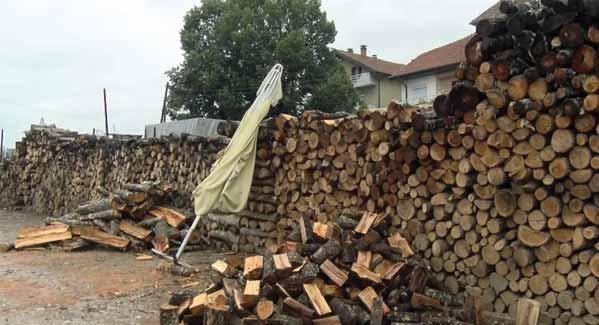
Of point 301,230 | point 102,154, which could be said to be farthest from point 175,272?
point 102,154

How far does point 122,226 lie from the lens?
8.87 meters

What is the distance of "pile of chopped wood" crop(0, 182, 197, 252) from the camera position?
852cm

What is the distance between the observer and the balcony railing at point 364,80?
35969mm

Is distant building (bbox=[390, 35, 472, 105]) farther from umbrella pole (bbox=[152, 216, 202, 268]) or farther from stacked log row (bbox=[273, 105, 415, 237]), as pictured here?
umbrella pole (bbox=[152, 216, 202, 268])

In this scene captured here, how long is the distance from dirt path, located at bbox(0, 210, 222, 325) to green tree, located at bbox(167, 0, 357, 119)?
719 inches

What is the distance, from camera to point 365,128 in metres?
5.66

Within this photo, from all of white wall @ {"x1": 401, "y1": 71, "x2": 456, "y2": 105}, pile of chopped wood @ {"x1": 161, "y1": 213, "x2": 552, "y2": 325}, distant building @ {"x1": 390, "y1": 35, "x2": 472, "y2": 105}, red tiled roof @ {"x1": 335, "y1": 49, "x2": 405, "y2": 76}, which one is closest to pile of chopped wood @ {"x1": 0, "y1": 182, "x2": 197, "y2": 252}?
pile of chopped wood @ {"x1": 161, "y1": 213, "x2": 552, "y2": 325}

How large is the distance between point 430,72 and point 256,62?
868 cm

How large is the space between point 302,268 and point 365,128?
1.96m

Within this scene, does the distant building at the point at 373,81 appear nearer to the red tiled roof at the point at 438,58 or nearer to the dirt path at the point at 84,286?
the red tiled roof at the point at 438,58

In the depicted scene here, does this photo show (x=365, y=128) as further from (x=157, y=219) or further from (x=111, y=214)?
(x=111, y=214)

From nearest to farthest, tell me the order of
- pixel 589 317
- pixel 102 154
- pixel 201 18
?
1. pixel 589 317
2. pixel 102 154
3. pixel 201 18

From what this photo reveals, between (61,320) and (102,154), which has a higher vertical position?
(102,154)

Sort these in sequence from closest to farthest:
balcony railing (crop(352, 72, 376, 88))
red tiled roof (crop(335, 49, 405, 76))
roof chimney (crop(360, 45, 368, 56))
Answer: balcony railing (crop(352, 72, 376, 88)) < red tiled roof (crop(335, 49, 405, 76)) < roof chimney (crop(360, 45, 368, 56))
